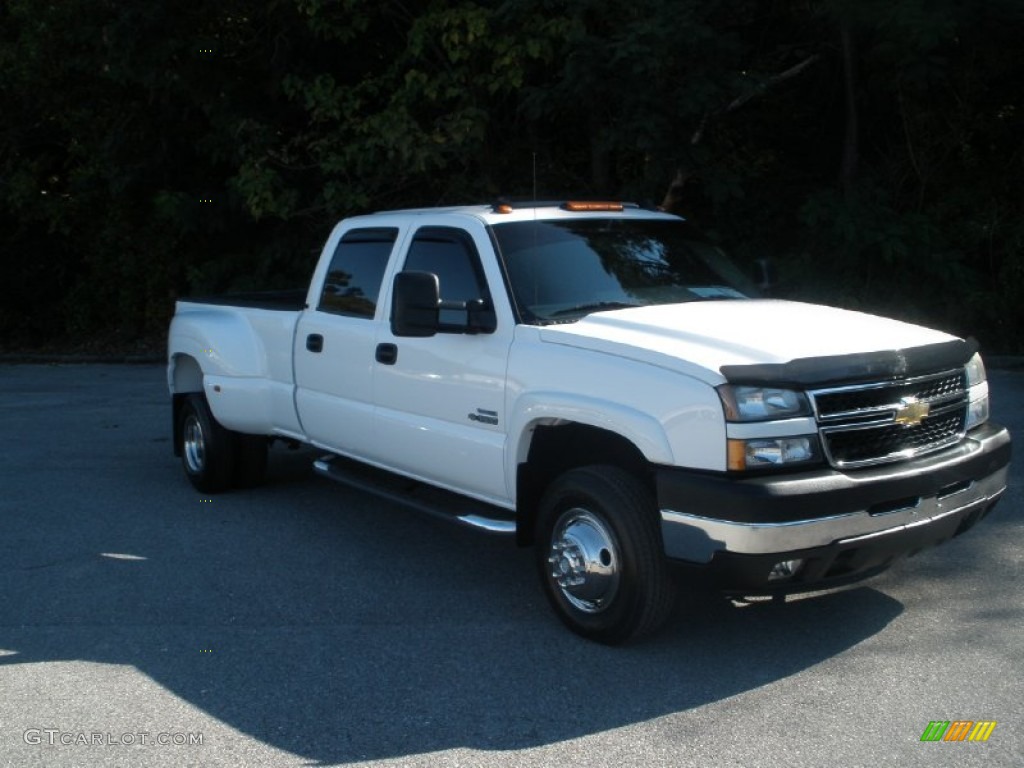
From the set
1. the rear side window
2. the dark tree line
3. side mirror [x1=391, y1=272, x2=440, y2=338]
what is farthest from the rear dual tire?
the dark tree line

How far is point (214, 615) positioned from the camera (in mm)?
6020

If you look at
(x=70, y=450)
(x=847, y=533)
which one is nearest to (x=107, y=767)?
(x=847, y=533)

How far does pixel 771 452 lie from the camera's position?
4832mm

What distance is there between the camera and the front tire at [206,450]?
337 inches

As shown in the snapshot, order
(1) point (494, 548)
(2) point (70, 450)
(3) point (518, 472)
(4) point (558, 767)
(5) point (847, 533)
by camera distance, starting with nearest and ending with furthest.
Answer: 1. (4) point (558, 767)
2. (5) point (847, 533)
3. (3) point (518, 472)
4. (1) point (494, 548)
5. (2) point (70, 450)

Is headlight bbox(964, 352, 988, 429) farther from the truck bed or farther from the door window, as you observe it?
the truck bed

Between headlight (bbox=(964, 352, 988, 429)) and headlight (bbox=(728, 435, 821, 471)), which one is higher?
headlight (bbox=(964, 352, 988, 429))

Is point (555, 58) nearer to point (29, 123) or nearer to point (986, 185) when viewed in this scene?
point (986, 185)

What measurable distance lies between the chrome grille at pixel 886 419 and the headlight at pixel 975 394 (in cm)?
16

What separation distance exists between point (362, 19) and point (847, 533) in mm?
12084

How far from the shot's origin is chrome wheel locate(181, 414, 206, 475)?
346 inches

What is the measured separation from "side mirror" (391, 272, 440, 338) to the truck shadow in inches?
55.2

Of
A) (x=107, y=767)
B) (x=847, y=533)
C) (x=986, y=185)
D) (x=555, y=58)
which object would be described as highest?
(x=555, y=58)

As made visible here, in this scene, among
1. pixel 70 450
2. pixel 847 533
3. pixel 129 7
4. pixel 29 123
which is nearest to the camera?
pixel 847 533
